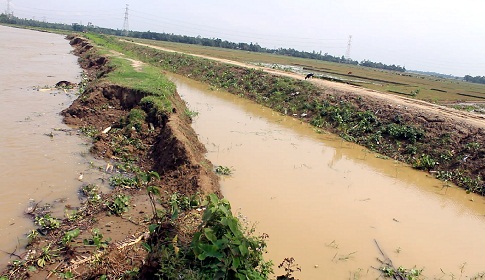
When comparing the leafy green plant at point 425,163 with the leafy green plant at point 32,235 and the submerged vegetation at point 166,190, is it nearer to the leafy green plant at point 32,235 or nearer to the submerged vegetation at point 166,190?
the submerged vegetation at point 166,190

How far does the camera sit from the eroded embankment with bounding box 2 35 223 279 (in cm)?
432

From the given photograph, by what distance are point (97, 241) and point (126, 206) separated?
5.06 feet

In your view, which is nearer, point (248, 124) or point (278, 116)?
point (248, 124)

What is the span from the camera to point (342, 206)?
7980mm

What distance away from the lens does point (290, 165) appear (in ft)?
33.2

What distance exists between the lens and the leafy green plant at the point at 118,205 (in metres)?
5.93

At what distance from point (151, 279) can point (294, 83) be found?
62.7 feet

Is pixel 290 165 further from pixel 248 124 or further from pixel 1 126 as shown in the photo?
pixel 1 126

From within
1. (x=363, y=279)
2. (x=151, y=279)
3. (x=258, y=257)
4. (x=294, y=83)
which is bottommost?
(x=363, y=279)

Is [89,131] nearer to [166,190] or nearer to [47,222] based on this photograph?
[166,190]

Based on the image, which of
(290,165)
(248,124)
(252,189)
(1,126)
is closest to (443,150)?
(290,165)

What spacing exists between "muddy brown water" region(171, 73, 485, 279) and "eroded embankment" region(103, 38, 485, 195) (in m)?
0.84

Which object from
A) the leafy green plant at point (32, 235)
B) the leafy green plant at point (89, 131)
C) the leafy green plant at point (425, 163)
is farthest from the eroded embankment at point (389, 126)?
the leafy green plant at point (32, 235)

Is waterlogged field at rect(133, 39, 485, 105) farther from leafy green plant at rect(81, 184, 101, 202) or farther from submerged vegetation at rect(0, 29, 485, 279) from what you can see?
leafy green plant at rect(81, 184, 101, 202)
